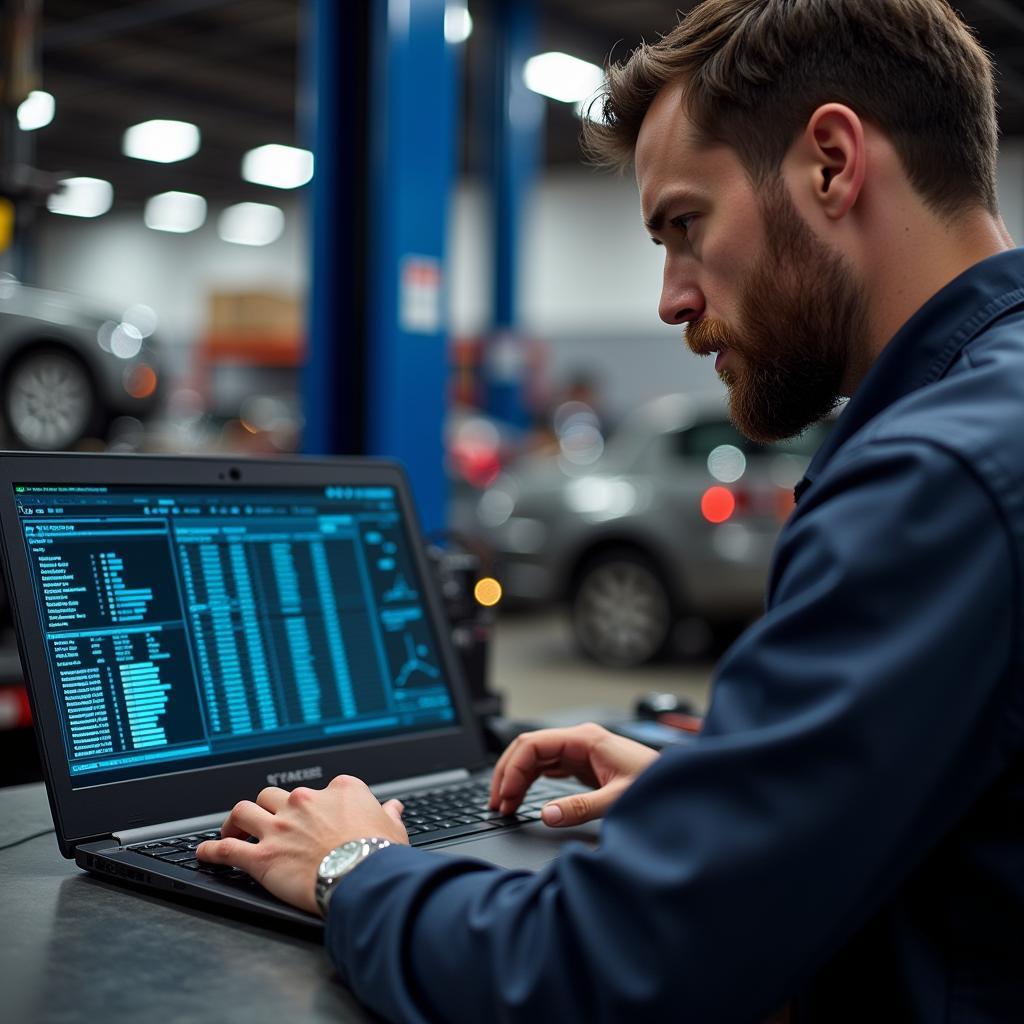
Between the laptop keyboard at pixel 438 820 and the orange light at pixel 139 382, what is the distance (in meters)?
5.48

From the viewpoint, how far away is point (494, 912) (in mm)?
885

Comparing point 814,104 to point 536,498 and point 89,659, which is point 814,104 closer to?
point 89,659

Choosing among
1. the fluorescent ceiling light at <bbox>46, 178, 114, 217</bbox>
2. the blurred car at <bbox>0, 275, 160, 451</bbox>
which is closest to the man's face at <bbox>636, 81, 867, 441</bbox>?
the blurred car at <bbox>0, 275, 160, 451</bbox>

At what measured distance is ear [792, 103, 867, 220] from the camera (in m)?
1.03

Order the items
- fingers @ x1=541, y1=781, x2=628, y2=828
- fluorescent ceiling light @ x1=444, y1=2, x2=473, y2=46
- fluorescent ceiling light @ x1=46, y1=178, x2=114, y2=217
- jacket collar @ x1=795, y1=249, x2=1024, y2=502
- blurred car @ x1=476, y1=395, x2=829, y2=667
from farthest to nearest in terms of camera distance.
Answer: fluorescent ceiling light @ x1=46, y1=178, x2=114, y2=217 → blurred car @ x1=476, y1=395, x2=829, y2=667 → fluorescent ceiling light @ x1=444, y1=2, x2=473, y2=46 → fingers @ x1=541, y1=781, x2=628, y2=828 → jacket collar @ x1=795, y1=249, x2=1024, y2=502

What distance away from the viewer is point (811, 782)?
0.78 m

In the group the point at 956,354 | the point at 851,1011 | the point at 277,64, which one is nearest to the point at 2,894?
the point at 851,1011

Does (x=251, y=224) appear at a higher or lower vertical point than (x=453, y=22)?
higher

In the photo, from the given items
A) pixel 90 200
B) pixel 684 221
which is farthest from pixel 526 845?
pixel 90 200

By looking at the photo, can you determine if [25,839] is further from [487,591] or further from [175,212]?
[175,212]

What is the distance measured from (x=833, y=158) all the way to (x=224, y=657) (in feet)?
2.73

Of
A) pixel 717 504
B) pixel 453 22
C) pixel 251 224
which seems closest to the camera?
pixel 453 22

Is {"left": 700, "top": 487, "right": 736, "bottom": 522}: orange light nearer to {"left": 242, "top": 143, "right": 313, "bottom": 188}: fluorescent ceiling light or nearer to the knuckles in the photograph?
the knuckles

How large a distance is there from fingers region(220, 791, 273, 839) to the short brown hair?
0.73 metres
